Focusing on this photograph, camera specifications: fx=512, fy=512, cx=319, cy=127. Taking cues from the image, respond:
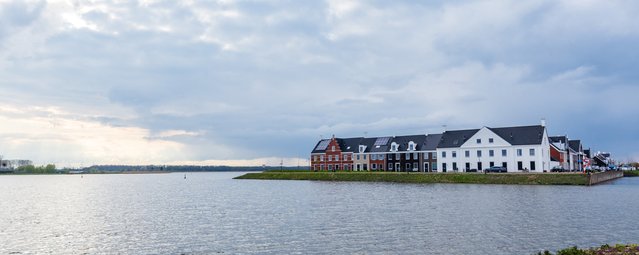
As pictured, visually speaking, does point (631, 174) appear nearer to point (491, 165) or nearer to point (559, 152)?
point (559, 152)

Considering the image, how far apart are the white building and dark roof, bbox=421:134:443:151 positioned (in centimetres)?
482

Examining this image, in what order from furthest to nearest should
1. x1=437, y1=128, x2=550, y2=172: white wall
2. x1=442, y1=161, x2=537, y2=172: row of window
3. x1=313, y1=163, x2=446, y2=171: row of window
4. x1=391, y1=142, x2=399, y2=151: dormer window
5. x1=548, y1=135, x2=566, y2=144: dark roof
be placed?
x1=391, y1=142, x2=399, y2=151: dormer window, x1=313, y1=163, x2=446, y2=171: row of window, x1=548, y1=135, x2=566, y2=144: dark roof, x1=442, y1=161, x2=537, y2=172: row of window, x1=437, y1=128, x2=550, y2=172: white wall

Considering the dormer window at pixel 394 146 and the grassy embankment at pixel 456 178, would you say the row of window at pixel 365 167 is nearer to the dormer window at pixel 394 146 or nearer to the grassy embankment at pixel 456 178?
the dormer window at pixel 394 146

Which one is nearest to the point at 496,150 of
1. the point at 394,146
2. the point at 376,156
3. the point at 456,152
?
the point at 456,152

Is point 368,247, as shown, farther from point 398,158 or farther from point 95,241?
point 398,158

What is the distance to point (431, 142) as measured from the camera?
370 feet

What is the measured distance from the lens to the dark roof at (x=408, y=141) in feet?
375

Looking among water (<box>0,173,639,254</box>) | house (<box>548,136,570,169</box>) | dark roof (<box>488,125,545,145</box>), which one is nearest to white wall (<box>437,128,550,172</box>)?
dark roof (<box>488,125,545,145</box>)

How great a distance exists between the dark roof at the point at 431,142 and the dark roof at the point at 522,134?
15.1 meters

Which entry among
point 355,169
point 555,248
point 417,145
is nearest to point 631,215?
point 555,248

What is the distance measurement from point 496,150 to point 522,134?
18.2 ft

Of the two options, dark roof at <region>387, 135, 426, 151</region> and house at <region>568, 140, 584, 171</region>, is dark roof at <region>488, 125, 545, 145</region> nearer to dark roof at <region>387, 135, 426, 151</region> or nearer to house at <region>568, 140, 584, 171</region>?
dark roof at <region>387, 135, 426, 151</region>

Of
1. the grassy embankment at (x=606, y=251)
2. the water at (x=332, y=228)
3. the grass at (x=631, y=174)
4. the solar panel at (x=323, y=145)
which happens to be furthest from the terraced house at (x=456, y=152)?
the grassy embankment at (x=606, y=251)

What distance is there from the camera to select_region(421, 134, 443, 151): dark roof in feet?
364
